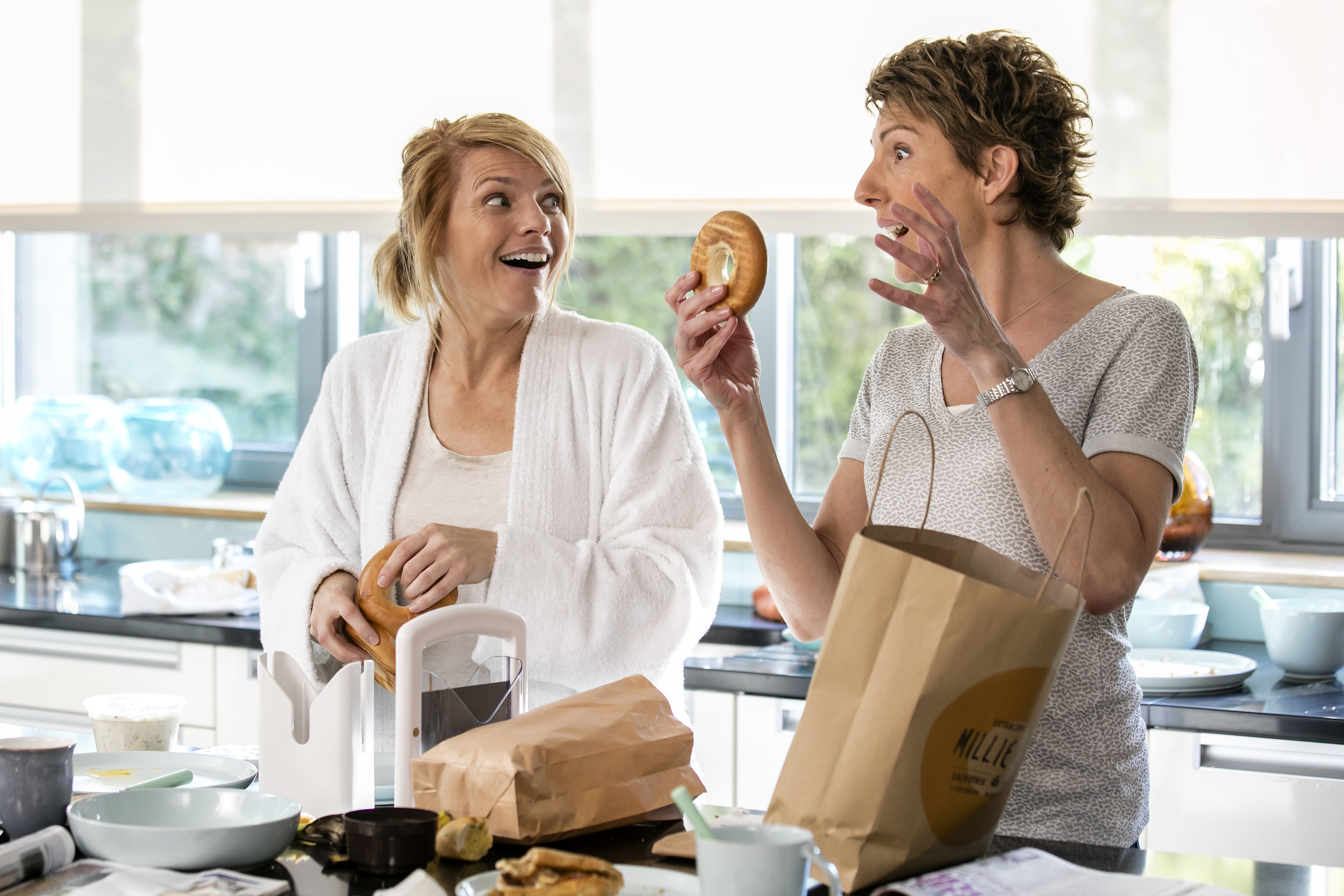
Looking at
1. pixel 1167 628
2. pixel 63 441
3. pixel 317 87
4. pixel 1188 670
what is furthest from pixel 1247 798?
pixel 63 441

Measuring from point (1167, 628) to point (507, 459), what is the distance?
4.21 ft

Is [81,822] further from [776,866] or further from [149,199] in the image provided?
[149,199]

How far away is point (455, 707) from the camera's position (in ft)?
4.23

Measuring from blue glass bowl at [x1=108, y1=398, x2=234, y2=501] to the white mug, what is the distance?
9.51ft

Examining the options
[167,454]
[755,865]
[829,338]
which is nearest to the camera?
[755,865]

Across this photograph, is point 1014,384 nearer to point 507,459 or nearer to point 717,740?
point 507,459

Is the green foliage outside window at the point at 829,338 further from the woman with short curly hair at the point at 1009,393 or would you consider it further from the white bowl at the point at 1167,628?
the woman with short curly hair at the point at 1009,393

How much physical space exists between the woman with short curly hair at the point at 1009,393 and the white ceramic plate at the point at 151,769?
64 centimetres

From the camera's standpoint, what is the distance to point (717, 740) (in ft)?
7.51

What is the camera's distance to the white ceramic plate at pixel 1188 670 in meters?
2.10

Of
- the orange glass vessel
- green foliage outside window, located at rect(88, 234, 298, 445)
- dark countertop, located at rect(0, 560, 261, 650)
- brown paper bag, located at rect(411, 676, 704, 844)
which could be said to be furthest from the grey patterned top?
green foliage outside window, located at rect(88, 234, 298, 445)

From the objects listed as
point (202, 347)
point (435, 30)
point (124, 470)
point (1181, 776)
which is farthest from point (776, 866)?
point (202, 347)

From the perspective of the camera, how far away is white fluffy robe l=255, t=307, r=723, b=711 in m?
1.74

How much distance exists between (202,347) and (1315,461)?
9.79 feet
